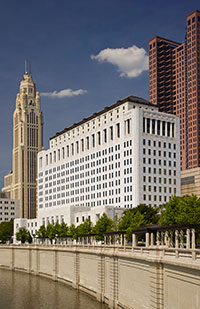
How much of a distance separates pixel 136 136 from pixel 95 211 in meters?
28.1

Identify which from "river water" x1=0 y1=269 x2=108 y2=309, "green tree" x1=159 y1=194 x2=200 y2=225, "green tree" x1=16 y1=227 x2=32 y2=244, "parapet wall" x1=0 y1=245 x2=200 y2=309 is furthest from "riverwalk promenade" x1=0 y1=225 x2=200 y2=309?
"green tree" x1=16 y1=227 x2=32 y2=244

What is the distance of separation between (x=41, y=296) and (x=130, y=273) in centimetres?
2691

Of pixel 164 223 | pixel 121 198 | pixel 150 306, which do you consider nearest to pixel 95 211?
pixel 121 198

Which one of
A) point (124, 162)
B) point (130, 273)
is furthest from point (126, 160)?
point (130, 273)

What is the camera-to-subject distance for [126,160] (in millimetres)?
157750

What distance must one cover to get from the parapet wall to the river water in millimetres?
1840

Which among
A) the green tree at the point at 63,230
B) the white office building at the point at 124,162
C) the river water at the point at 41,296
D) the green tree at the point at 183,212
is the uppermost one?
the white office building at the point at 124,162

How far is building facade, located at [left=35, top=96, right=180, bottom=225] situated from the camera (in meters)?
155

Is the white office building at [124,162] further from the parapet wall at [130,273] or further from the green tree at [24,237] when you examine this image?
the parapet wall at [130,273]

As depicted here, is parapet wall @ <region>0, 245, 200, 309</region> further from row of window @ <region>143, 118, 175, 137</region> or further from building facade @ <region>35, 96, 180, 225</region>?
row of window @ <region>143, 118, 175, 137</region>

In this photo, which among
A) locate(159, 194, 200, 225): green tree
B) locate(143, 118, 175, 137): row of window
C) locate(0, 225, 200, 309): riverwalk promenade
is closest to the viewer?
locate(0, 225, 200, 309): riverwalk promenade

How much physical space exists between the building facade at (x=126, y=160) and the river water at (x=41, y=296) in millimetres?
60973

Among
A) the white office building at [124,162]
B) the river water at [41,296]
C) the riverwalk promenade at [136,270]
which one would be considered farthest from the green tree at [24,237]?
the river water at [41,296]

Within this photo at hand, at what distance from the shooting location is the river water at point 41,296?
65.8 metres
